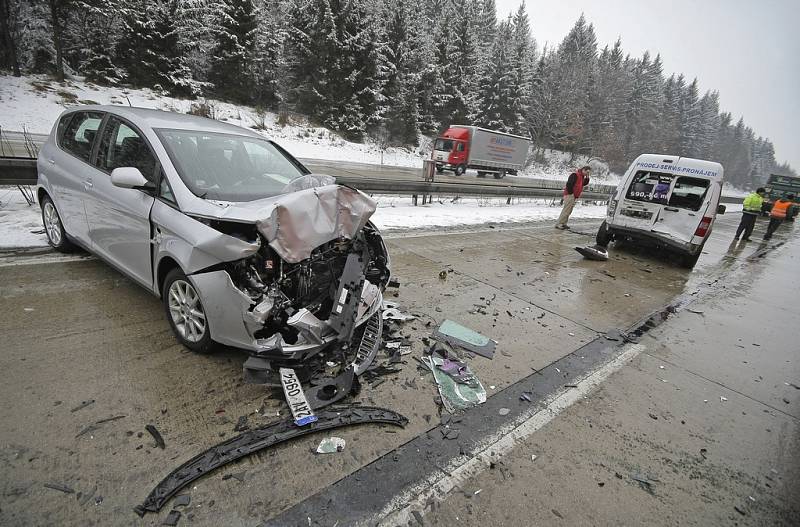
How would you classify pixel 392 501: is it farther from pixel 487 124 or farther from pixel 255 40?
pixel 487 124

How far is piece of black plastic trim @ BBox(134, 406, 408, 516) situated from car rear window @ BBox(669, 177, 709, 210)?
8.45 m

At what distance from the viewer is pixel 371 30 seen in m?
30.4

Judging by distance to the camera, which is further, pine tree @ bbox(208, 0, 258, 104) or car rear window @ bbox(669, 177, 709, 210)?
pine tree @ bbox(208, 0, 258, 104)

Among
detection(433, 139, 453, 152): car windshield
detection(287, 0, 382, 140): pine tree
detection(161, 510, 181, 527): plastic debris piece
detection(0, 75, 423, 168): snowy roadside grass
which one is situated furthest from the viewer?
detection(287, 0, 382, 140): pine tree

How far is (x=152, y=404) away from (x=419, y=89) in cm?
3815

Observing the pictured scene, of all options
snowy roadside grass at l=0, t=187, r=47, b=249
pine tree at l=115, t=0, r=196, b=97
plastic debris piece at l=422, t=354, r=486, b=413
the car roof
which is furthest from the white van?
pine tree at l=115, t=0, r=196, b=97

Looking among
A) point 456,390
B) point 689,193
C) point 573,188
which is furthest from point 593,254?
point 456,390

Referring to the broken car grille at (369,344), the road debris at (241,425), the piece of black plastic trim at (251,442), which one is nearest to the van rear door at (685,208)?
the broken car grille at (369,344)

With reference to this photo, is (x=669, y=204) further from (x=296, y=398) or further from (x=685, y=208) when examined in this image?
(x=296, y=398)

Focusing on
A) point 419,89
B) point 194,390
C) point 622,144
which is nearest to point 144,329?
point 194,390

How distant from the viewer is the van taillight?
792cm

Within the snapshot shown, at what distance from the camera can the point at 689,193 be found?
8.12 m

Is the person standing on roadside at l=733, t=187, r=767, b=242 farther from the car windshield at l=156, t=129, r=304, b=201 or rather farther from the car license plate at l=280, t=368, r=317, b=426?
the car license plate at l=280, t=368, r=317, b=426

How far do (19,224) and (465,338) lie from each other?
6516mm
